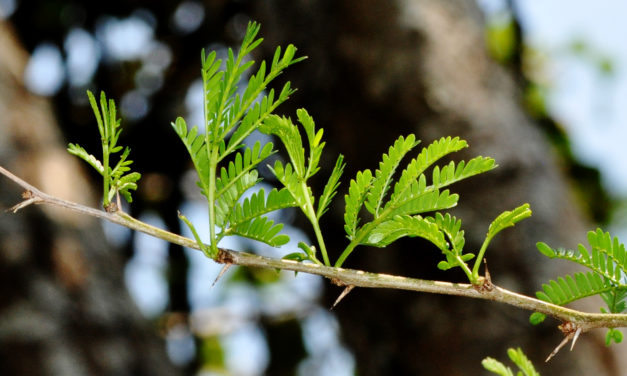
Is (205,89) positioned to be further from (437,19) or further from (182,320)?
(182,320)

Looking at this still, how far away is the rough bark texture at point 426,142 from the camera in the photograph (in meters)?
1.31

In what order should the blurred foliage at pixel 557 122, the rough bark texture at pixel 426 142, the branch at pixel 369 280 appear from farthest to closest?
the blurred foliage at pixel 557 122 < the rough bark texture at pixel 426 142 < the branch at pixel 369 280

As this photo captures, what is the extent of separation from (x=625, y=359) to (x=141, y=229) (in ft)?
4.14

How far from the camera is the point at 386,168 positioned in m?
0.31

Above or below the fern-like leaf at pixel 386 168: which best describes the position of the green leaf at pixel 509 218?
below

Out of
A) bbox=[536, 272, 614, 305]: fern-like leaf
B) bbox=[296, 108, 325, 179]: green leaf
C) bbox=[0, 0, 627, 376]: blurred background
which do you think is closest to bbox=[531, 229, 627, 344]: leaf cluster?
bbox=[536, 272, 614, 305]: fern-like leaf

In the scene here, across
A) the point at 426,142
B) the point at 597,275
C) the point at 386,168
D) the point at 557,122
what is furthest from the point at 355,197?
the point at 557,122

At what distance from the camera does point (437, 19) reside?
149cm

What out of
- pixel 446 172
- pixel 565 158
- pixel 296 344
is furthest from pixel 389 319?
pixel 446 172

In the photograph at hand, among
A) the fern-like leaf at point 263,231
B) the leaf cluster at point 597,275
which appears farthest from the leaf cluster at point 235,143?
the leaf cluster at point 597,275

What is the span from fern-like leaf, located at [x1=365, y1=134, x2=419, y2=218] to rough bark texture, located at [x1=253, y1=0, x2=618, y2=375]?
105cm

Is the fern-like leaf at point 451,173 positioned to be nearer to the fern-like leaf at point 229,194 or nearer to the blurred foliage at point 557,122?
the fern-like leaf at point 229,194

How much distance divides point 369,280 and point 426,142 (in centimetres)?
109

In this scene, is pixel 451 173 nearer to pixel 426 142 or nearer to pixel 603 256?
pixel 603 256
